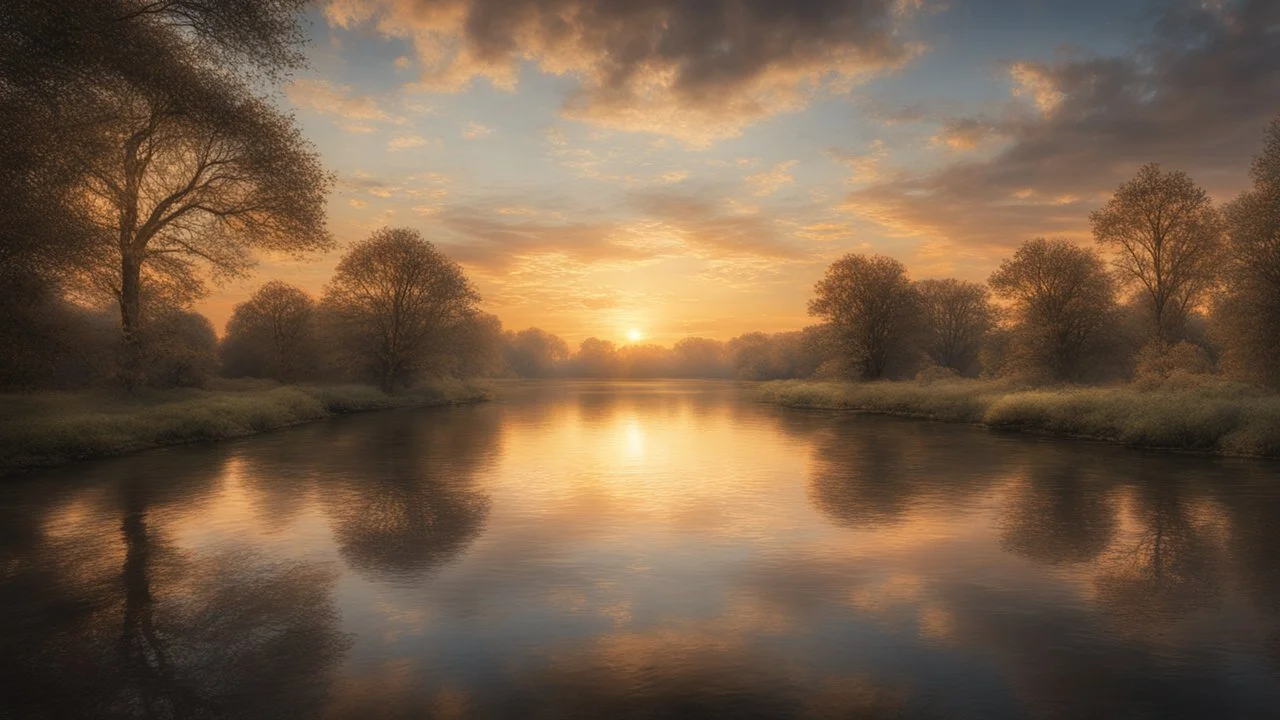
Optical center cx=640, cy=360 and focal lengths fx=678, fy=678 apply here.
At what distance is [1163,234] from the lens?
39.0 metres

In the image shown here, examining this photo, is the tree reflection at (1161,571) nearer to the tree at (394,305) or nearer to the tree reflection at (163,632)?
the tree reflection at (163,632)

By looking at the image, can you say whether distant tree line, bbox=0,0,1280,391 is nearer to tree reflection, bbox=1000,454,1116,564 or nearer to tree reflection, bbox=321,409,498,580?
tree reflection, bbox=321,409,498,580

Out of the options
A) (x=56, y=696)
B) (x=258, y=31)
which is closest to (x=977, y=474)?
(x=56, y=696)

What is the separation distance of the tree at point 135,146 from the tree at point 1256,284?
121 ft

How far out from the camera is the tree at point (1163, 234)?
3831 centimetres

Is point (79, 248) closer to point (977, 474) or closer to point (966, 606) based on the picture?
point (966, 606)

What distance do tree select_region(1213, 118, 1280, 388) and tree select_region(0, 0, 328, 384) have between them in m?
37.0

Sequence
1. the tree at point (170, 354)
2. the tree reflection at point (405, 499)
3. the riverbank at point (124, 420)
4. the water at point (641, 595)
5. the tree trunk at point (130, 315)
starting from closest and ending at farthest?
the water at point (641, 595) → the tree reflection at point (405, 499) → the riverbank at point (124, 420) → the tree trunk at point (130, 315) → the tree at point (170, 354)

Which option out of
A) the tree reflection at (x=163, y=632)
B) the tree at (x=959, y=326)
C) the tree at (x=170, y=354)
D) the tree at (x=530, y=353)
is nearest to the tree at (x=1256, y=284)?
the tree reflection at (x=163, y=632)

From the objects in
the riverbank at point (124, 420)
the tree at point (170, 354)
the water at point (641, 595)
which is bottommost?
the water at point (641, 595)

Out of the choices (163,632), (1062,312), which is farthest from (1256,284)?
(163,632)

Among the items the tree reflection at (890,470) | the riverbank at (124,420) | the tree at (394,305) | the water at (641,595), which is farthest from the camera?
the tree at (394,305)

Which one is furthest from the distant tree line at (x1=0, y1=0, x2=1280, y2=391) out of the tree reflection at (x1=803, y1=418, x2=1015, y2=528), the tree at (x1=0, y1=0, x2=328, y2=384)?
the tree reflection at (x1=803, y1=418, x2=1015, y2=528)

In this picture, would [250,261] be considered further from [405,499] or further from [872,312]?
[872,312]
